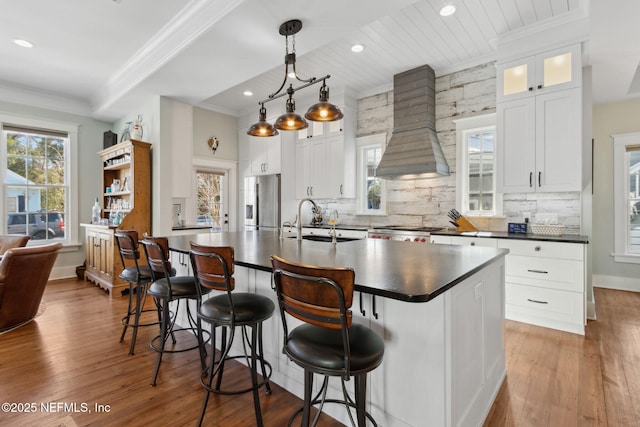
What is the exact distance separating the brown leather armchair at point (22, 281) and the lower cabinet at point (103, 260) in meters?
0.97

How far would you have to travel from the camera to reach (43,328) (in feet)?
10.5

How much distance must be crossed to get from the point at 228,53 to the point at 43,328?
11.1 ft

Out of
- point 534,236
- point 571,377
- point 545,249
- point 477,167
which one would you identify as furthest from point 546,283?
point 477,167

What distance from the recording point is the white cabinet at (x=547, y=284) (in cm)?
302

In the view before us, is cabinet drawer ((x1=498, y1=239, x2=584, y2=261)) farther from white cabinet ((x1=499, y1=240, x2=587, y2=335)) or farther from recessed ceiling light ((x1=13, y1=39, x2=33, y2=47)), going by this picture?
recessed ceiling light ((x1=13, y1=39, x2=33, y2=47))

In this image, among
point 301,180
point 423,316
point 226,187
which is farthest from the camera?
point 226,187

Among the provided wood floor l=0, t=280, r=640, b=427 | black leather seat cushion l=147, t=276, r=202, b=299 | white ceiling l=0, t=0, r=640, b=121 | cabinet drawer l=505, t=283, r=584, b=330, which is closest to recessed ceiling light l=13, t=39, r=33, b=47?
white ceiling l=0, t=0, r=640, b=121

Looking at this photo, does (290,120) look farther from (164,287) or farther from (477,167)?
(477,167)

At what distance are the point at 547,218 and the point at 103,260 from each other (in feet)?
19.6

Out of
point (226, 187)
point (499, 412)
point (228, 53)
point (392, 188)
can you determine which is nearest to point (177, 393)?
point (499, 412)

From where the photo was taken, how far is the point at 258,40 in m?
3.06

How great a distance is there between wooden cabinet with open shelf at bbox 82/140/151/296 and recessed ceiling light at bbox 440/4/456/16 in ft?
13.8

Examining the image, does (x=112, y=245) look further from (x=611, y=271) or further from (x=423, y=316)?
(x=611, y=271)

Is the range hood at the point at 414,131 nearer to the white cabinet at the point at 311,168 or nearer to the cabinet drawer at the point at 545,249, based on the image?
the white cabinet at the point at 311,168
